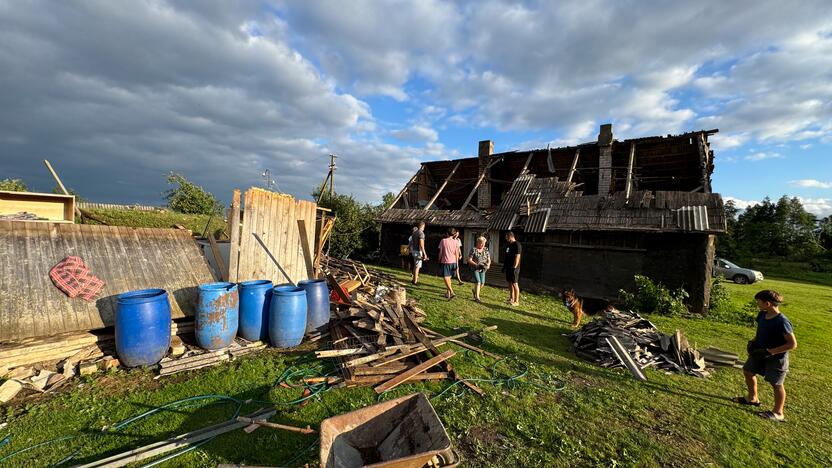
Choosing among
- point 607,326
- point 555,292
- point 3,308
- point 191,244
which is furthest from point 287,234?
point 555,292

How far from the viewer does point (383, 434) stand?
317cm

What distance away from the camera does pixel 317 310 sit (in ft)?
21.1

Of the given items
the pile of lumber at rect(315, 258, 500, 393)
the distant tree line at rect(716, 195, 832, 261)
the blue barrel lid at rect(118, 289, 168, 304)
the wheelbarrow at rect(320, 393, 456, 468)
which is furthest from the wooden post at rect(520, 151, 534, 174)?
the distant tree line at rect(716, 195, 832, 261)

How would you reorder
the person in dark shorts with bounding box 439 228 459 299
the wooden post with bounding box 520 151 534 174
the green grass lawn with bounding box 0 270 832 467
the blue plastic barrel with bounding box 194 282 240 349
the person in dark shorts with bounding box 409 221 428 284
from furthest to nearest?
the wooden post with bounding box 520 151 534 174 < the person in dark shorts with bounding box 409 221 428 284 < the person in dark shorts with bounding box 439 228 459 299 < the blue plastic barrel with bounding box 194 282 240 349 < the green grass lawn with bounding box 0 270 832 467

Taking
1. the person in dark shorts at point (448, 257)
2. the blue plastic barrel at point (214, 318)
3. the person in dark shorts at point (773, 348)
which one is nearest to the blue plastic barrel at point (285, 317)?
the blue plastic barrel at point (214, 318)

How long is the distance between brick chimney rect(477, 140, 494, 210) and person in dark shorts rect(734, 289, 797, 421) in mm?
11950

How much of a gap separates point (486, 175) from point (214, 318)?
575 inches

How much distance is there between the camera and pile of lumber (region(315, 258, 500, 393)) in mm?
4785

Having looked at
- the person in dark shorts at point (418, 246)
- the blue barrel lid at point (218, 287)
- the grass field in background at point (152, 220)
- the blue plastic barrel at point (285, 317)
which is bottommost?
the blue plastic barrel at point (285, 317)

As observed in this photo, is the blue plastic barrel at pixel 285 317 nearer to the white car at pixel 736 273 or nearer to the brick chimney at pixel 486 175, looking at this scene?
the brick chimney at pixel 486 175

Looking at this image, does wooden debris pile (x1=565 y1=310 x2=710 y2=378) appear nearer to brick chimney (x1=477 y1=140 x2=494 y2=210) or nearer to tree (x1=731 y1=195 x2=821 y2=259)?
brick chimney (x1=477 y1=140 x2=494 y2=210)

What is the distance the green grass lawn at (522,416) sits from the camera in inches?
132

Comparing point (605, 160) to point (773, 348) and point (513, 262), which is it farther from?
point (773, 348)

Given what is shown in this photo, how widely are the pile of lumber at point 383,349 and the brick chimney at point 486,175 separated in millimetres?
10889
